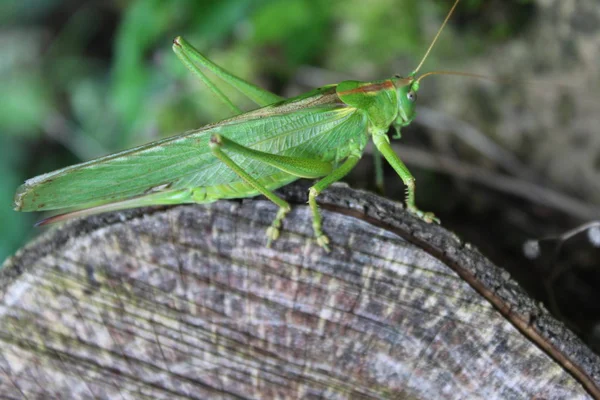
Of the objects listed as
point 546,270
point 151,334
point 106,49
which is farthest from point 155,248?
point 106,49

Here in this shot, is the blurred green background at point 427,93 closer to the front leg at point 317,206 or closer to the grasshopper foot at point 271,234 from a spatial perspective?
the front leg at point 317,206

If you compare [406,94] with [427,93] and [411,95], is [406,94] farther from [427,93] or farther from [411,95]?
[427,93]

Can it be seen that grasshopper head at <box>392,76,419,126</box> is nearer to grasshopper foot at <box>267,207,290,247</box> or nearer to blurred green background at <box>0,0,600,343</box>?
blurred green background at <box>0,0,600,343</box>

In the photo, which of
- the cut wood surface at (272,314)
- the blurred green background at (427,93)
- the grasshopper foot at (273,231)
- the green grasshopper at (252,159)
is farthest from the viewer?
the blurred green background at (427,93)

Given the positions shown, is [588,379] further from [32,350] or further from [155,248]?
[32,350]

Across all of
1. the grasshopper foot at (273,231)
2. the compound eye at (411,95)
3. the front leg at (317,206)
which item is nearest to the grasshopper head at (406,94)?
the compound eye at (411,95)

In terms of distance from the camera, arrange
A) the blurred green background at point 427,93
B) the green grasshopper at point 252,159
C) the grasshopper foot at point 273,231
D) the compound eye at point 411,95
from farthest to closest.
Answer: the blurred green background at point 427,93 < the compound eye at point 411,95 < the green grasshopper at point 252,159 < the grasshopper foot at point 273,231

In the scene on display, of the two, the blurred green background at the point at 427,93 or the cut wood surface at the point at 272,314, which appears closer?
the cut wood surface at the point at 272,314
